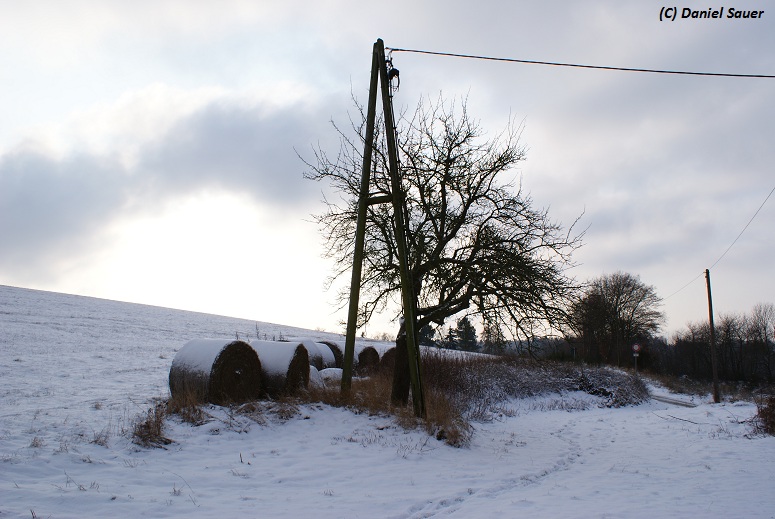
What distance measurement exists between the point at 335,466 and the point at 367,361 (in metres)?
12.7

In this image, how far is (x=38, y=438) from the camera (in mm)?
6898

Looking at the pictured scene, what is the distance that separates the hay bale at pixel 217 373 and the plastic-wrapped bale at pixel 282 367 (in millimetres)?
319

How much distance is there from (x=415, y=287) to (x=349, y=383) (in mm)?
2621

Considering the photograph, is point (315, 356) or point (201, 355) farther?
point (315, 356)

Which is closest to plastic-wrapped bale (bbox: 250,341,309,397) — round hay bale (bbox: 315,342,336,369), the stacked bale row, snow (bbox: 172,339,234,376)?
the stacked bale row

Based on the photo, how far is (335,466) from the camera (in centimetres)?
734

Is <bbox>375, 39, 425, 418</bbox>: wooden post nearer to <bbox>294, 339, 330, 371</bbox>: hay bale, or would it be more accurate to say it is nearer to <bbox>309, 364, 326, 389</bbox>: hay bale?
<bbox>309, 364, 326, 389</bbox>: hay bale

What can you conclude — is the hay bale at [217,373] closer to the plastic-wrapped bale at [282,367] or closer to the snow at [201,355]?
the snow at [201,355]

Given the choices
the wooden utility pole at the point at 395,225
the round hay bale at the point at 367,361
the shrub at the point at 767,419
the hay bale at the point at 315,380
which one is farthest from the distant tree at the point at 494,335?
the round hay bale at the point at 367,361

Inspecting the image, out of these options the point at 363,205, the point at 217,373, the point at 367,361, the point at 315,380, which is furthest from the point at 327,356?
the point at 363,205

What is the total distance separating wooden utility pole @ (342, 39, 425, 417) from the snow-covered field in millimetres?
1027

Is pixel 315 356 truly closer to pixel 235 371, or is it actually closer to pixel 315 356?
pixel 315 356

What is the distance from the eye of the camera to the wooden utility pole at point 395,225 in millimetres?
9648

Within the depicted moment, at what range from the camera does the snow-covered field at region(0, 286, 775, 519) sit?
5457 mm
